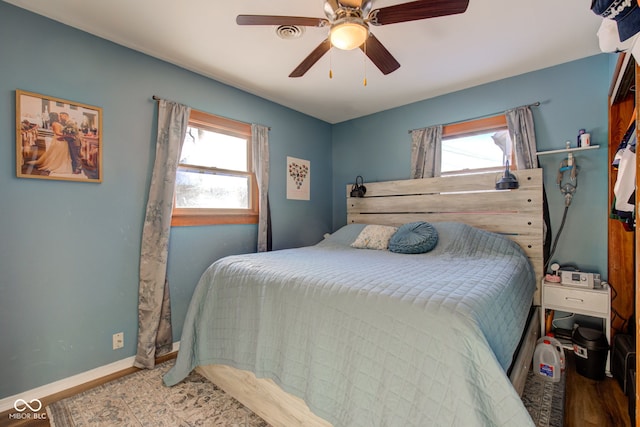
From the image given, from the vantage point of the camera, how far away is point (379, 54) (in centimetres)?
183

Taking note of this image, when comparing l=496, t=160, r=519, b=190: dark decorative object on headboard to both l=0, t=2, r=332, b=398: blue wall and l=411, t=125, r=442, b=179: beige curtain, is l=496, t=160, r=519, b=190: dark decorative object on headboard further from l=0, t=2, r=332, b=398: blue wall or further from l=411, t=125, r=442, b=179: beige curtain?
l=0, t=2, r=332, b=398: blue wall

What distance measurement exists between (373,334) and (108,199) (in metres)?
2.13

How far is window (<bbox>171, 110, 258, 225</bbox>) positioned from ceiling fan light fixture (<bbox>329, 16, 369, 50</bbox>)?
1.64 metres

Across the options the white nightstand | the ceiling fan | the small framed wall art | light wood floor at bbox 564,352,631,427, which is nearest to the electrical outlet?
the small framed wall art

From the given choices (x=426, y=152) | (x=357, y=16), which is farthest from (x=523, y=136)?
(x=357, y=16)

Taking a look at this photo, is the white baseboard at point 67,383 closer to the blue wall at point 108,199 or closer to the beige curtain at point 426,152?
the blue wall at point 108,199

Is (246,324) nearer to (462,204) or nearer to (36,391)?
(36,391)

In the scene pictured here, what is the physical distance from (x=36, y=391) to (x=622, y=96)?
448cm

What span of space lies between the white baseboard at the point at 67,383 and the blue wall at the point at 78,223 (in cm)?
3

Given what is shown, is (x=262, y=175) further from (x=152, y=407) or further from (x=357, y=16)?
(x=152, y=407)

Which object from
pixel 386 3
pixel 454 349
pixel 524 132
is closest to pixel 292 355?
pixel 454 349

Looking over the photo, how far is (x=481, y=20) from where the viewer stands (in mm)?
1953

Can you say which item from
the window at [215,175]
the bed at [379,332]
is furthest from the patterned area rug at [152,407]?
the window at [215,175]

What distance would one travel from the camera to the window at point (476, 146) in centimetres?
288
